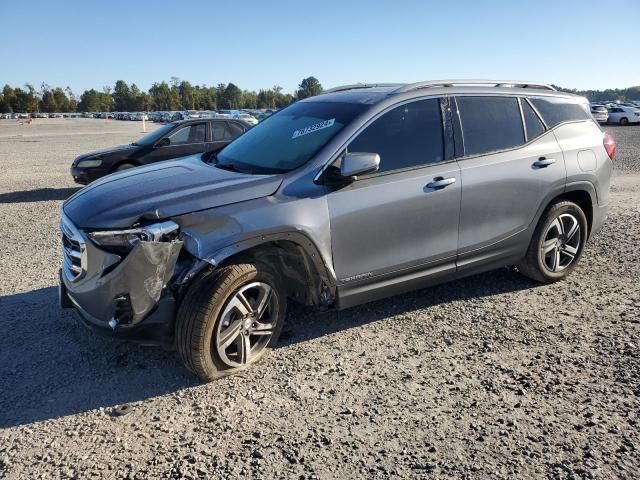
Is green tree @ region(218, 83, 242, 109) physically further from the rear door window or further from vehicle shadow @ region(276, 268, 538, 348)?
vehicle shadow @ region(276, 268, 538, 348)

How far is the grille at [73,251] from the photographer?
335 centimetres

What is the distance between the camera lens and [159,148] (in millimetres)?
10664

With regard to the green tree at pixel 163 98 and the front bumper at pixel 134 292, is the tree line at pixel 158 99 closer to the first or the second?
the green tree at pixel 163 98

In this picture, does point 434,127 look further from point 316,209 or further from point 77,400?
point 77,400

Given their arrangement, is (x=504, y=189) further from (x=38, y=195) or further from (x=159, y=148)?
(x=38, y=195)

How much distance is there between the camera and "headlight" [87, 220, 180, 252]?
3.14 metres

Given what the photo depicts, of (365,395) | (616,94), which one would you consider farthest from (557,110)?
(616,94)

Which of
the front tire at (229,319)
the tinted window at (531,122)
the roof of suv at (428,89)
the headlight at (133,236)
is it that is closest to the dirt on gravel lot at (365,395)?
the front tire at (229,319)

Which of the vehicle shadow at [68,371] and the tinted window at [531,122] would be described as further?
the tinted window at [531,122]

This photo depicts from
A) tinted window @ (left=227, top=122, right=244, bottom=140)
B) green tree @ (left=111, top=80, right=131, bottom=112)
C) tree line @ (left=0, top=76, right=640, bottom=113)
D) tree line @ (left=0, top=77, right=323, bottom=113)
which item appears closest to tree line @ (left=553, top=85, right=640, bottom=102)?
tree line @ (left=0, top=76, right=640, bottom=113)

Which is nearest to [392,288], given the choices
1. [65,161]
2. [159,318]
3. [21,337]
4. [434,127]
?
[434,127]

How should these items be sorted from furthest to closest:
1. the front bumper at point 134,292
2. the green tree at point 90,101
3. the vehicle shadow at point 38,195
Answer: the green tree at point 90,101, the vehicle shadow at point 38,195, the front bumper at point 134,292

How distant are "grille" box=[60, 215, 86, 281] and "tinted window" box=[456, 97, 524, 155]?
3.05 metres

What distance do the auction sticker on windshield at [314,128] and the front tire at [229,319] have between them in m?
1.22
